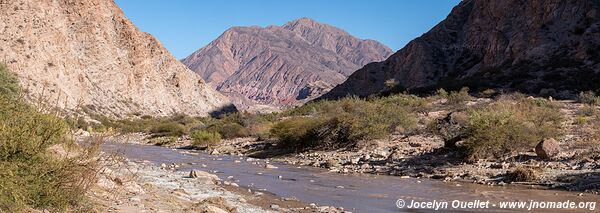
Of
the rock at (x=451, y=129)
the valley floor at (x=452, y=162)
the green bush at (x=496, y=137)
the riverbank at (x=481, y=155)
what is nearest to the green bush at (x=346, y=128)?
the riverbank at (x=481, y=155)

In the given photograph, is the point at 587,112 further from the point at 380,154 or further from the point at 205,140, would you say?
the point at 205,140

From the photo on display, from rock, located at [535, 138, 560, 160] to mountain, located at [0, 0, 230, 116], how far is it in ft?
140

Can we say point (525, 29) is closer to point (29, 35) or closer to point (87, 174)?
point (29, 35)

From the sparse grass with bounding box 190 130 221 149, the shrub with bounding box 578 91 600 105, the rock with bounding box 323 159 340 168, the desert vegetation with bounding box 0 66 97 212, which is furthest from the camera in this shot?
the shrub with bounding box 578 91 600 105

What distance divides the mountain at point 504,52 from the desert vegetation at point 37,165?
41.2 m

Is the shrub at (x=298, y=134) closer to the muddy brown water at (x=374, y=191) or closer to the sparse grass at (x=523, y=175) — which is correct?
the muddy brown water at (x=374, y=191)

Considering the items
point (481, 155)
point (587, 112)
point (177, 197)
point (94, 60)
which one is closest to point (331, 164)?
point (481, 155)

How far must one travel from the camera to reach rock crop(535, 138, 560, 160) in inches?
618

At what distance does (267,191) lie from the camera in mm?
12398

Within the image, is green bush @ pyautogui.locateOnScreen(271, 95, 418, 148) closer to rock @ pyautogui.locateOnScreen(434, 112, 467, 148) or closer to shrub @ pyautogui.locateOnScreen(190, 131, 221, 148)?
rock @ pyautogui.locateOnScreen(434, 112, 467, 148)

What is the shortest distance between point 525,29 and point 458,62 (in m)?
12.5

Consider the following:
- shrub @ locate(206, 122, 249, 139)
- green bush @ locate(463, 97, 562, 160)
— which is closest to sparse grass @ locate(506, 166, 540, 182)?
green bush @ locate(463, 97, 562, 160)

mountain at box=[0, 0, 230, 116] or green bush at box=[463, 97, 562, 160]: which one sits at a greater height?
mountain at box=[0, 0, 230, 116]

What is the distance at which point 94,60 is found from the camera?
68.0 m
